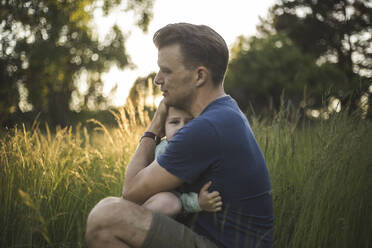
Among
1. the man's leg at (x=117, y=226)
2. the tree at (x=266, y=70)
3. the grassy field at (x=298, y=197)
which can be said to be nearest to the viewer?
the man's leg at (x=117, y=226)

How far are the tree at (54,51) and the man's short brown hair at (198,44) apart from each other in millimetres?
5511

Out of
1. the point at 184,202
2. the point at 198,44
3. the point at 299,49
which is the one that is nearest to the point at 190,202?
the point at 184,202

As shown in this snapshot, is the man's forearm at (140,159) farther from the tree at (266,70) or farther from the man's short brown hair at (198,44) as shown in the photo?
the tree at (266,70)

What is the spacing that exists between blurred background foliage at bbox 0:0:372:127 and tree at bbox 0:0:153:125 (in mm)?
50

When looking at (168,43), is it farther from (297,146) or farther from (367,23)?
(367,23)

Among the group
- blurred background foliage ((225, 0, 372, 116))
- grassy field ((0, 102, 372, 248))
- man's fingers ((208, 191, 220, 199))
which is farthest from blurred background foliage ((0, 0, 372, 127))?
man's fingers ((208, 191, 220, 199))

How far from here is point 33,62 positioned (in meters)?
15.6

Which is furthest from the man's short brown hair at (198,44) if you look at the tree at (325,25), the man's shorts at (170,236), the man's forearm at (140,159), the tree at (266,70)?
the tree at (266,70)

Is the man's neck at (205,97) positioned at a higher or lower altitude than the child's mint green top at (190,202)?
higher

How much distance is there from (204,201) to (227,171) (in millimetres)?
218

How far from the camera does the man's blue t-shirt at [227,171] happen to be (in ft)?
5.46

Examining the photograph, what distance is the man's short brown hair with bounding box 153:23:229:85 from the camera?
2.00 m

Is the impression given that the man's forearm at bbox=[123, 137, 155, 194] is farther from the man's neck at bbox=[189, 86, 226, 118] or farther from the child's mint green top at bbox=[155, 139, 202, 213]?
the man's neck at bbox=[189, 86, 226, 118]

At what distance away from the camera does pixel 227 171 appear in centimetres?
171
